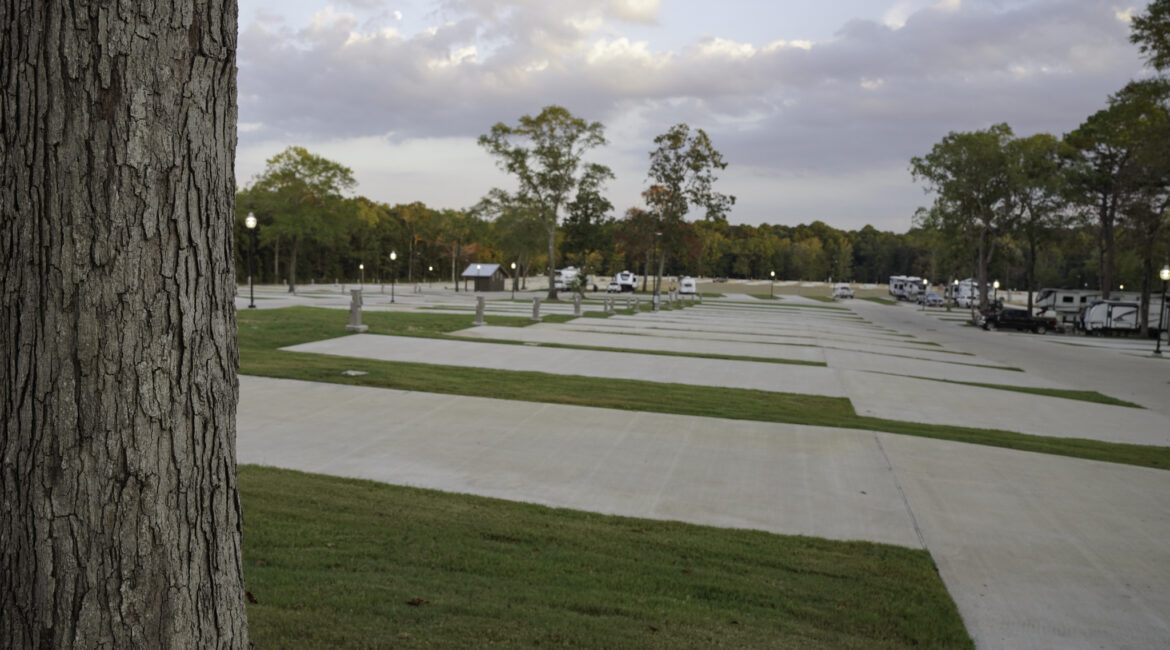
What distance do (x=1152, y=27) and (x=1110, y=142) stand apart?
685 inches

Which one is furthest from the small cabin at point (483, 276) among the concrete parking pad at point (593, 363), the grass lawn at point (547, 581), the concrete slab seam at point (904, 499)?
the grass lawn at point (547, 581)

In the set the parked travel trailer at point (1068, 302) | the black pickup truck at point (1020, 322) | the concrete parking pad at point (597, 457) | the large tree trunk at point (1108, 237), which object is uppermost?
the large tree trunk at point (1108, 237)

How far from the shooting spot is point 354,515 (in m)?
5.67

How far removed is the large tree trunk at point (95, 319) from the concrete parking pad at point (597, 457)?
449 cm

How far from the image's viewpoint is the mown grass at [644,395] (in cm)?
1020

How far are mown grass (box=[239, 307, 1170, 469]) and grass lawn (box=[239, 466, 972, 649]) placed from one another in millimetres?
5195

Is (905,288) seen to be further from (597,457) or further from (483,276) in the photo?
(597,457)

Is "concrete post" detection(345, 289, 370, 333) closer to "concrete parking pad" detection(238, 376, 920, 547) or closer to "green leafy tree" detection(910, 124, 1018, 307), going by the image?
"concrete parking pad" detection(238, 376, 920, 547)

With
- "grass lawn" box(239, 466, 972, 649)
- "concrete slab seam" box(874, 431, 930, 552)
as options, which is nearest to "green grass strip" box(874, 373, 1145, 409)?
"concrete slab seam" box(874, 431, 930, 552)

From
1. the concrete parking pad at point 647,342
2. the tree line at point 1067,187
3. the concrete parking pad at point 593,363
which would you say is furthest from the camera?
the tree line at point 1067,187

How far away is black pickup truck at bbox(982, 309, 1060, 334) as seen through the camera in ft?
136

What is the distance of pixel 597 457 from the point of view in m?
8.13

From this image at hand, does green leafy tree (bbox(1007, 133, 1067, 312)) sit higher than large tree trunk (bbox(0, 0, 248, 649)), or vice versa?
green leafy tree (bbox(1007, 133, 1067, 312))

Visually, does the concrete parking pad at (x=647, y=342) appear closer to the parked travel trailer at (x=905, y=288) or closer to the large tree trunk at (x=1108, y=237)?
the large tree trunk at (x=1108, y=237)
